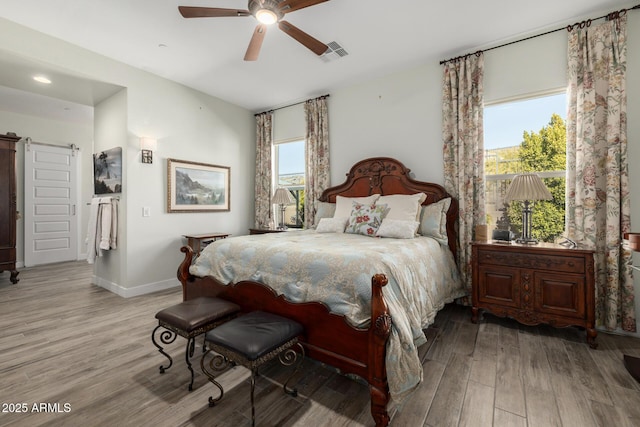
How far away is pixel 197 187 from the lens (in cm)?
443

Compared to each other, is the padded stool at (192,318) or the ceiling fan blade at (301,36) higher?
the ceiling fan blade at (301,36)

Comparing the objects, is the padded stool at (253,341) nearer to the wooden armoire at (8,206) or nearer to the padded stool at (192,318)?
the padded stool at (192,318)

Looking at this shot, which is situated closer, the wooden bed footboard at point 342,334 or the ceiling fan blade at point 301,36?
the wooden bed footboard at point 342,334

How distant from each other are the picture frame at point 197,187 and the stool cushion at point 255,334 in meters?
2.95

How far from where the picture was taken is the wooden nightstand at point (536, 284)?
236cm

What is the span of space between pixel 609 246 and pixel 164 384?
3.72 m

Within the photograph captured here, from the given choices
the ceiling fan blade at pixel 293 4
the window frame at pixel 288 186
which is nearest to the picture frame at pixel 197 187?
the window frame at pixel 288 186

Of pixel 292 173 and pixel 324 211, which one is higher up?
pixel 292 173

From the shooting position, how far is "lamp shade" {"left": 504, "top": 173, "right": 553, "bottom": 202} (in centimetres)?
262

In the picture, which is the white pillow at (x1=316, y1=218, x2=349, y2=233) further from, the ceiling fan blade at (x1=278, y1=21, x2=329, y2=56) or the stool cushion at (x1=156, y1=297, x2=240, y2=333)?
the ceiling fan blade at (x1=278, y1=21, x2=329, y2=56)

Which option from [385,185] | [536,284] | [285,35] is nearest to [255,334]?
[536,284]

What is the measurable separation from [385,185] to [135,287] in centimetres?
353

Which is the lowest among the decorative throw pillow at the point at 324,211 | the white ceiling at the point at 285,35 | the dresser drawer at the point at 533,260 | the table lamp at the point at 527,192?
the dresser drawer at the point at 533,260

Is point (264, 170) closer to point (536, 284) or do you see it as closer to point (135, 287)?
point (135, 287)
